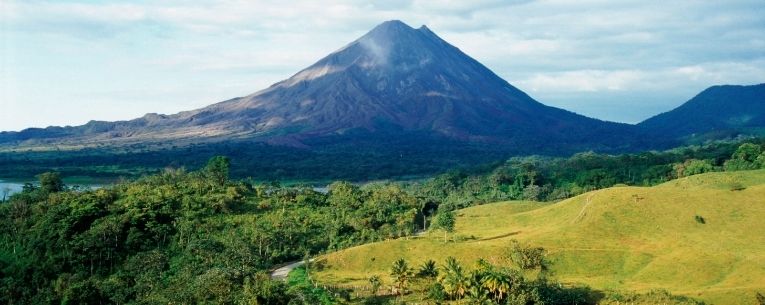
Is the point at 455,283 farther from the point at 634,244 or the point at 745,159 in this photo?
the point at 745,159

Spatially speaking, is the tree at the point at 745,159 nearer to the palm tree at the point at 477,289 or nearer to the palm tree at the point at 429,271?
the palm tree at the point at 429,271

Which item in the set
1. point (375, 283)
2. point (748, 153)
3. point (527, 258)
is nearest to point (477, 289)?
point (375, 283)

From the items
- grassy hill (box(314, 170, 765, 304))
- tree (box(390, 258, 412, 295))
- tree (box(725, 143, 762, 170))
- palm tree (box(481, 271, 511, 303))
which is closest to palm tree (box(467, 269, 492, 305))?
palm tree (box(481, 271, 511, 303))

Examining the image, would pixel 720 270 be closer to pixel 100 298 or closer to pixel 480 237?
pixel 480 237

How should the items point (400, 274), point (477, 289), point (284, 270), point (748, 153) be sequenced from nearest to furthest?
point (477, 289) → point (400, 274) → point (284, 270) → point (748, 153)

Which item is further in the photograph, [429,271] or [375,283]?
[429,271]

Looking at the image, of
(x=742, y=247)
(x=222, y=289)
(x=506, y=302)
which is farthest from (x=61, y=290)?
(x=742, y=247)
